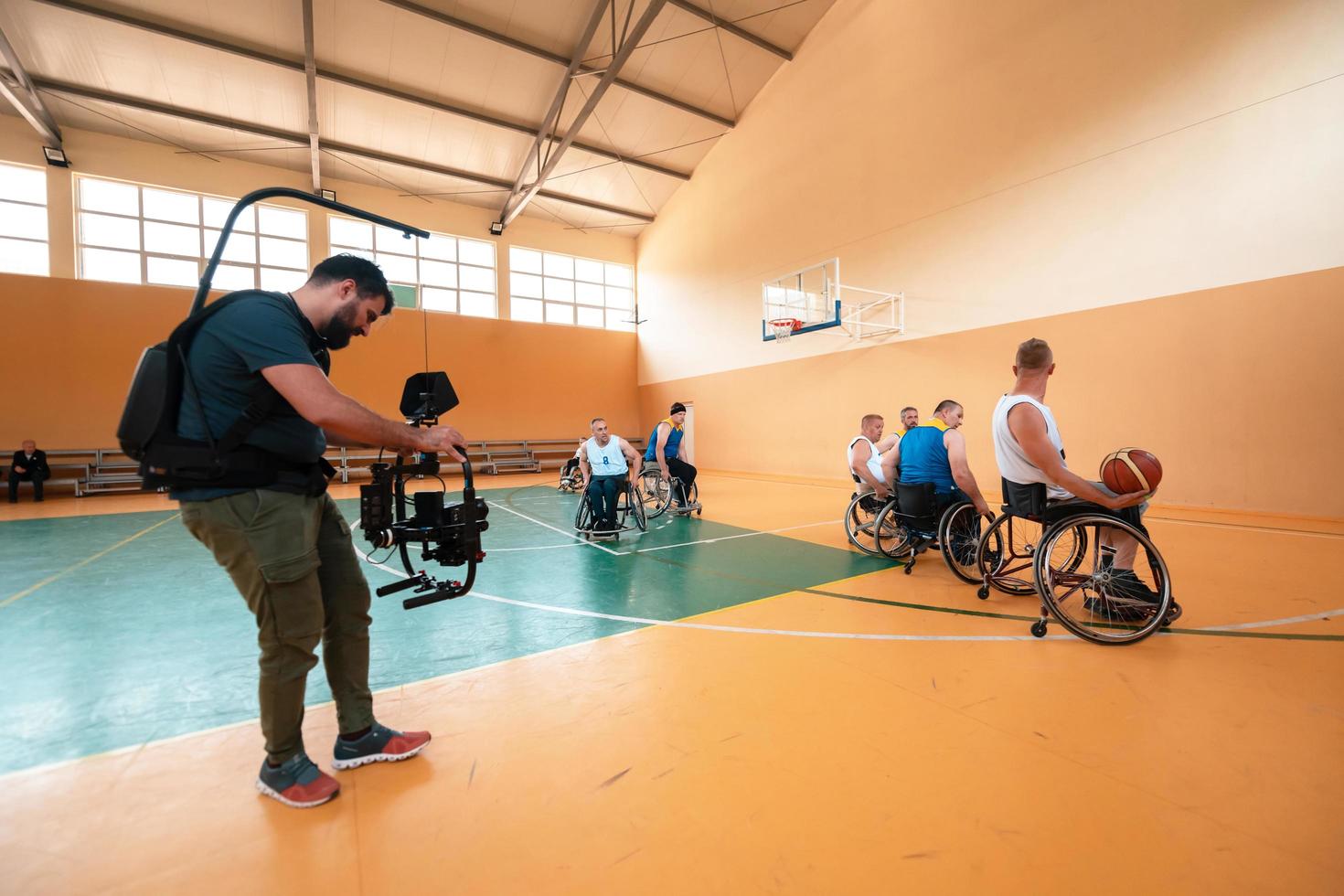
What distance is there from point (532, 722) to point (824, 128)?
11275 millimetres

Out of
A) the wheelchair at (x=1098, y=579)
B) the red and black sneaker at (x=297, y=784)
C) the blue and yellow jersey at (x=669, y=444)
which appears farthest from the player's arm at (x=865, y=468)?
the red and black sneaker at (x=297, y=784)

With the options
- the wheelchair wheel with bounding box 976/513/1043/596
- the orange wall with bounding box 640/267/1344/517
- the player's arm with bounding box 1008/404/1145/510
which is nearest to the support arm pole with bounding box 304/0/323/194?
the orange wall with bounding box 640/267/1344/517

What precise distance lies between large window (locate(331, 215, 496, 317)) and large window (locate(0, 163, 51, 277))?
467 cm

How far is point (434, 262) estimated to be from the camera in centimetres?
1370

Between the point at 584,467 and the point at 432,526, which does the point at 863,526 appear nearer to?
the point at 584,467

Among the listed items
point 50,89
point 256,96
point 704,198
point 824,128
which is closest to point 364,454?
point 256,96

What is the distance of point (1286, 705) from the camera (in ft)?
6.38

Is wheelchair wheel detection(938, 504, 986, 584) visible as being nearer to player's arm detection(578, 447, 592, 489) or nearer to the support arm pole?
player's arm detection(578, 447, 592, 489)

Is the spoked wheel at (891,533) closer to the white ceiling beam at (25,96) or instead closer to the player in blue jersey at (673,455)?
the player in blue jersey at (673,455)

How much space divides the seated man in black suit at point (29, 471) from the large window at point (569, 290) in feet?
30.3

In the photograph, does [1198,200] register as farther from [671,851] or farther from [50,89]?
[50,89]

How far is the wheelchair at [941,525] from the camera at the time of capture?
3543 mm

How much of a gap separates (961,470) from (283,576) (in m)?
3.52

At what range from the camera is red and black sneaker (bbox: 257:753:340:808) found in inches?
59.4
